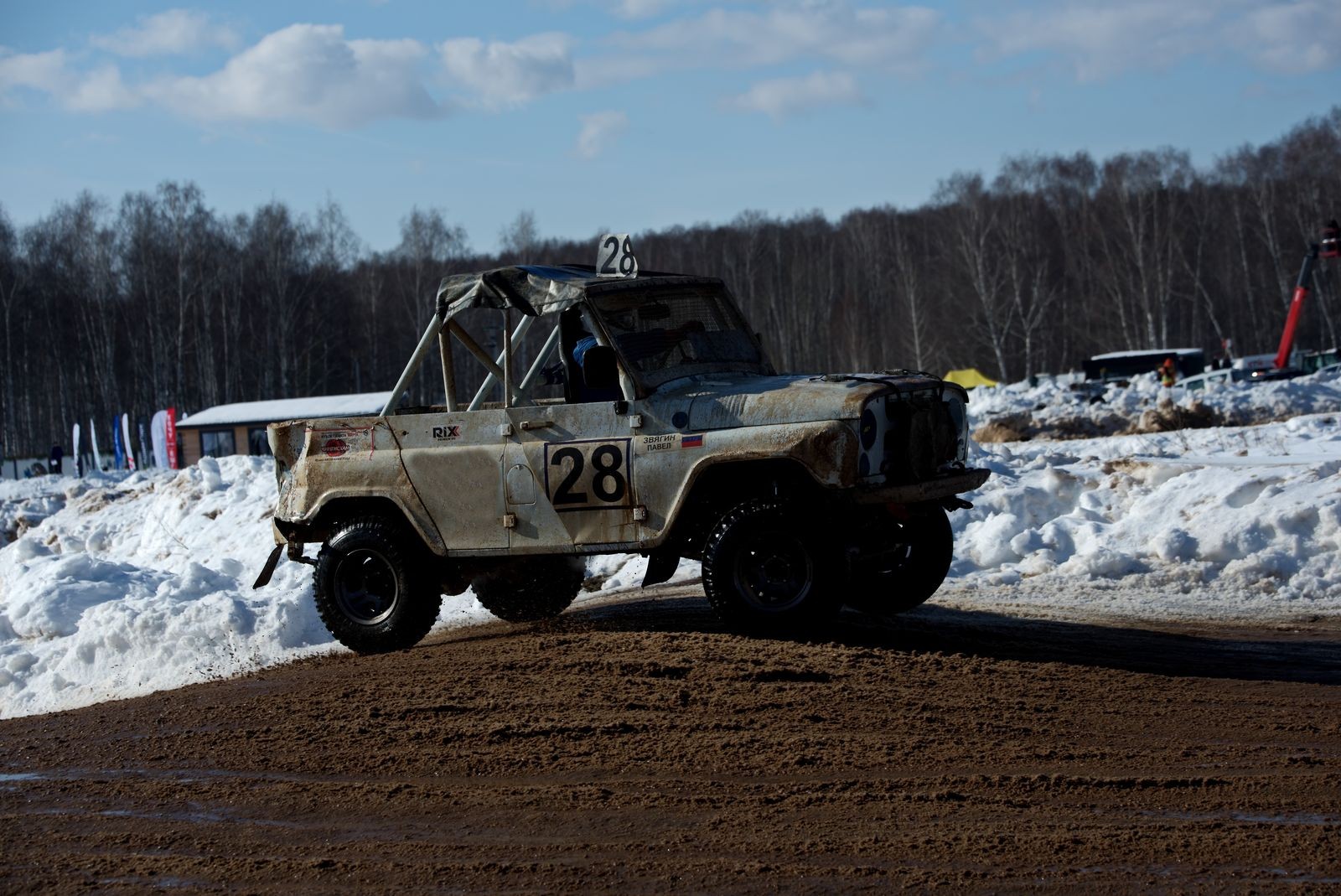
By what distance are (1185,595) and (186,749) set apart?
7136 millimetres

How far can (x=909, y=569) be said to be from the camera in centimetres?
850

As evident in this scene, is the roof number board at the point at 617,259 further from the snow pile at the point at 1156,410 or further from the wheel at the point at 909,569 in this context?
the snow pile at the point at 1156,410

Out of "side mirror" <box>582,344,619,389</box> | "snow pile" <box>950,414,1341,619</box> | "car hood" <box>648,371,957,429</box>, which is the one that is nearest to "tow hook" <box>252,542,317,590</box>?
"side mirror" <box>582,344,619,389</box>

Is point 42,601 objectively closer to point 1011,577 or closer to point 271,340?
point 1011,577

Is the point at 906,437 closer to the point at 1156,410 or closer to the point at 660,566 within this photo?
the point at 660,566

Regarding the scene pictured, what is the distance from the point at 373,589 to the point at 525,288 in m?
2.28

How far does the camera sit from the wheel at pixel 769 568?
746 cm

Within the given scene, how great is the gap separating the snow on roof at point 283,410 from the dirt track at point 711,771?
3018 centimetres

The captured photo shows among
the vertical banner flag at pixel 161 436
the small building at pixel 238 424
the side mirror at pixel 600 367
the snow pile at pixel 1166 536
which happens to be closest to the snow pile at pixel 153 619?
the snow pile at pixel 1166 536

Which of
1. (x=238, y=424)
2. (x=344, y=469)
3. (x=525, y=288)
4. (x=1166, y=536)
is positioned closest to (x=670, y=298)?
(x=525, y=288)

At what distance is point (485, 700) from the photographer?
681cm

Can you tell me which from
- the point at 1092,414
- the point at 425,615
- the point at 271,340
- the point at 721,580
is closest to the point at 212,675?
the point at 425,615

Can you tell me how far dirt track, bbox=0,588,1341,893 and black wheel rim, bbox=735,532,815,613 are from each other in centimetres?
29

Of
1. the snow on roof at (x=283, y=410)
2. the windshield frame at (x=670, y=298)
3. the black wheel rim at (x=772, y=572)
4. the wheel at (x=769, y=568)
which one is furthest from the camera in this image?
the snow on roof at (x=283, y=410)
